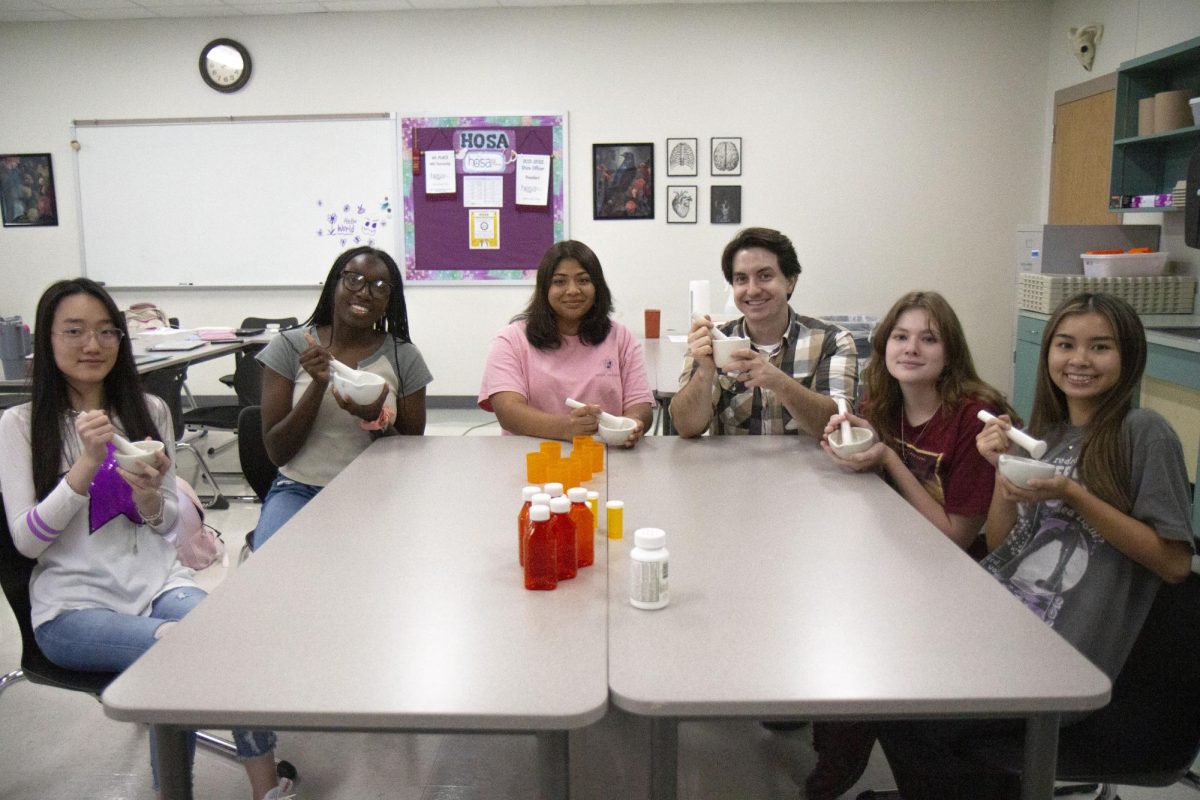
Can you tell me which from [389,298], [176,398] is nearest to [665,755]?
[389,298]

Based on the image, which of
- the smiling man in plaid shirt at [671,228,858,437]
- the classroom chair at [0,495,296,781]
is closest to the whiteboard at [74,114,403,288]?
the smiling man in plaid shirt at [671,228,858,437]

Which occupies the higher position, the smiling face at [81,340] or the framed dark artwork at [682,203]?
the framed dark artwork at [682,203]

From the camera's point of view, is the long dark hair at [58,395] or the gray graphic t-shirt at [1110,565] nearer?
the gray graphic t-shirt at [1110,565]

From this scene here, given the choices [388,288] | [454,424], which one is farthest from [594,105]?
[388,288]

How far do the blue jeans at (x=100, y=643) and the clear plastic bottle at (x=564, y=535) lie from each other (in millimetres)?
713

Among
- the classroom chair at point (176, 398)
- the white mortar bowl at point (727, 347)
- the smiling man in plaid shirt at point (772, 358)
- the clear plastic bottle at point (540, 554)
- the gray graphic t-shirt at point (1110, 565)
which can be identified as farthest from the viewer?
the classroom chair at point (176, 398)

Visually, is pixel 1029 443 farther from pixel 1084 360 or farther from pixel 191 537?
pixel 191 537

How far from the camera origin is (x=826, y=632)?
3.86ft

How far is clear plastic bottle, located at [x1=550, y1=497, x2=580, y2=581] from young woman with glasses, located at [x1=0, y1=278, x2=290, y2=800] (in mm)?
713

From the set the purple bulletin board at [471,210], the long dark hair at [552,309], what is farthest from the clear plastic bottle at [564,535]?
the purple bulletin board at [471,210]

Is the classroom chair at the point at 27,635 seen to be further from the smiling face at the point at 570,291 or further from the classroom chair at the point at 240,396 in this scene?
the classroom chair at the point at 240,396

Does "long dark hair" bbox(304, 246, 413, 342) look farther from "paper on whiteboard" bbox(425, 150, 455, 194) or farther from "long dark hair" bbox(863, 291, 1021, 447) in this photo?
"paper on whiteboard" bbox(425, 150, 455, 194)

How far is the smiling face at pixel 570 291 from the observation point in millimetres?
2393

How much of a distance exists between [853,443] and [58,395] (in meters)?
1.64
